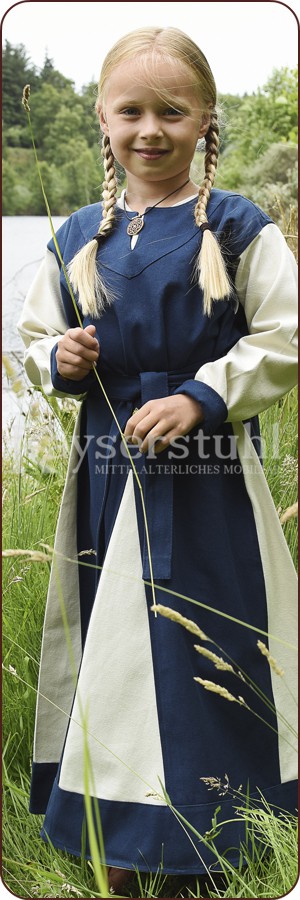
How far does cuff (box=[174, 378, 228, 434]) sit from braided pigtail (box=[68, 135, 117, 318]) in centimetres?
21

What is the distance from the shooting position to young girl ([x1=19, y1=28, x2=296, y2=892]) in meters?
1.55

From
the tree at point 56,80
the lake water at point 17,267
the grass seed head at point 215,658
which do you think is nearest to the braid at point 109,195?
the grass seed head at point 215,658

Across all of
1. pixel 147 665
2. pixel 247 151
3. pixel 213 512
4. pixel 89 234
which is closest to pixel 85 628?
pixel 147 665

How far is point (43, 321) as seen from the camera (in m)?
1.76

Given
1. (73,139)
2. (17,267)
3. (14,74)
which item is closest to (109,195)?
(14,74)

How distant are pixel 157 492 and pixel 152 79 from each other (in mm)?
631

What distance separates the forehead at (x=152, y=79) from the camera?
1.51 meters

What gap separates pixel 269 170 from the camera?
205 inches

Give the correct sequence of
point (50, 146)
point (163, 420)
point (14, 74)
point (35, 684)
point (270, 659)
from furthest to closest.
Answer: point (50, 146), point (14, 74), point (35, 684), point (163, 420), point (270, 659)

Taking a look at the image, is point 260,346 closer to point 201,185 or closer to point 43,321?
point 201,185

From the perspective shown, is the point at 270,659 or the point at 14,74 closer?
the point at 270,659

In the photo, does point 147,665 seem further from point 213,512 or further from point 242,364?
point 242,364

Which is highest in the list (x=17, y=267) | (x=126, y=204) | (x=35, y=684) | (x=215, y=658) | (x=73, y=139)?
(x=73, y=139)

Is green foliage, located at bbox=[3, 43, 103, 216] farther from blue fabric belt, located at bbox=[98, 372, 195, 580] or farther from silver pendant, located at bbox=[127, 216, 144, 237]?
blue fabric belt, located at bbox=[98, 372, 195, 580]
